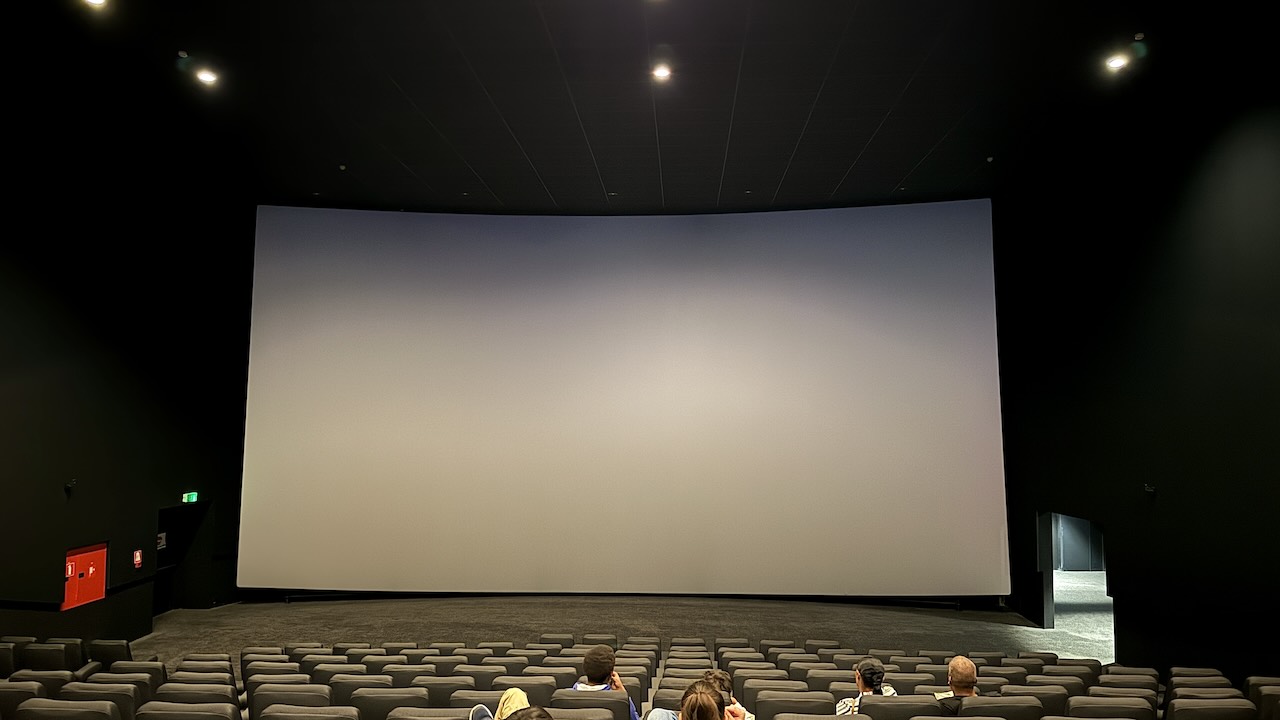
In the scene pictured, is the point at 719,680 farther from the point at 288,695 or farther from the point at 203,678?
the point at 203,678

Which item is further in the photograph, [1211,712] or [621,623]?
[621,623]

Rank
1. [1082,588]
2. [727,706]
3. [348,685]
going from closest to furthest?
1. [727,706]
2. [348,685]
3. [1082,588]

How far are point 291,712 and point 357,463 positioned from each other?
38.5 ft

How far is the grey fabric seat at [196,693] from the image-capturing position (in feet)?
18.1

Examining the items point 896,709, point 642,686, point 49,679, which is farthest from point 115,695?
point 896,709

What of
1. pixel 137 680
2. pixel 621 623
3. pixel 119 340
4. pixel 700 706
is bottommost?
pixel 621 623

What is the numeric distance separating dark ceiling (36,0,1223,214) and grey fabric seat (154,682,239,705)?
6.38 m

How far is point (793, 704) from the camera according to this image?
4965 millimetres

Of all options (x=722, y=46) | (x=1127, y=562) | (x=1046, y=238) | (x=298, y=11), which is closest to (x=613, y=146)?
(x=722, y=46)

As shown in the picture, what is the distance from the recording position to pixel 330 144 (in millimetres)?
12781

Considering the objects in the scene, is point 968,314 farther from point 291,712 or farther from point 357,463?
point 291,712

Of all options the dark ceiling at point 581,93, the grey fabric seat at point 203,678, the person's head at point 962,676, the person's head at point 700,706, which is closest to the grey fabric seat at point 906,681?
the person's head at point 962,676

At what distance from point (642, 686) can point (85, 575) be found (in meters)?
8.65

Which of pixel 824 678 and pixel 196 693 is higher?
pixel 196 693
